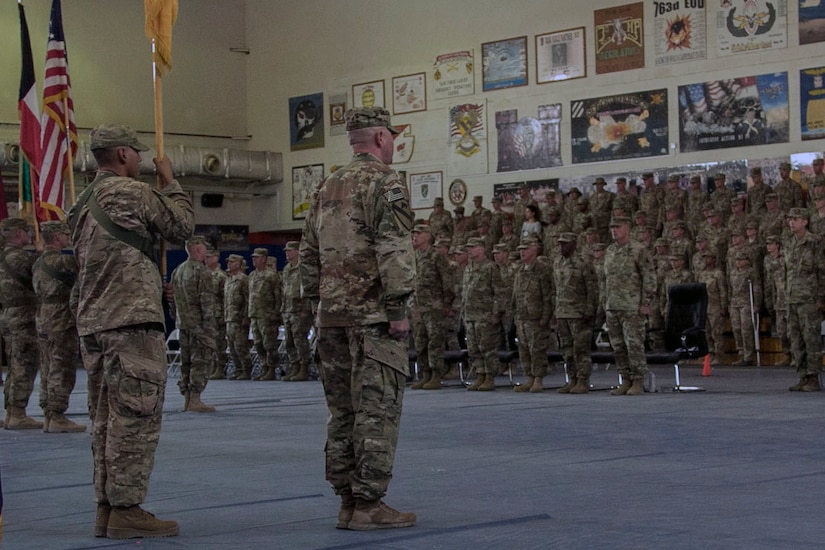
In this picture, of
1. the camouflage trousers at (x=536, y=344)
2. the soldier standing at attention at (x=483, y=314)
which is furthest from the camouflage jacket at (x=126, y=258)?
the soldier standing at attention at (x=483, y=314)

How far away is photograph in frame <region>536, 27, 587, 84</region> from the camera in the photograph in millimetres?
25531

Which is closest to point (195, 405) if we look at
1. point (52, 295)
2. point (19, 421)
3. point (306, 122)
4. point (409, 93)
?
point (19, 421)

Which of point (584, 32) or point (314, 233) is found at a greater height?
point (584, 32)

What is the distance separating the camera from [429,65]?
28.6 metres

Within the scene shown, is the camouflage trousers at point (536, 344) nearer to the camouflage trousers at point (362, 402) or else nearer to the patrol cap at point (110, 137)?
the camouflage trousers at point (362, 402)

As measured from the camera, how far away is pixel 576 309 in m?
13.0

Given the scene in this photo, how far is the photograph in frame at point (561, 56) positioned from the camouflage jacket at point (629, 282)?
13749 mm

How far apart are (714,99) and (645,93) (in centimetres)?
156

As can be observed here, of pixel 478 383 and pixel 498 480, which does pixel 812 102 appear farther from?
pixel 498 480

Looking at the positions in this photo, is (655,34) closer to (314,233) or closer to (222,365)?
(222,365)

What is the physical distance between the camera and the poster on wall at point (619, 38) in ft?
80.2

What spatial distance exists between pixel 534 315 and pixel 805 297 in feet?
9.86

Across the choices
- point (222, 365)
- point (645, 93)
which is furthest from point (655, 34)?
point (222, 365)

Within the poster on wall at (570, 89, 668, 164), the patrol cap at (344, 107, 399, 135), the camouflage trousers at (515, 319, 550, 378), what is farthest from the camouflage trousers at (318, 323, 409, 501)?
the poster on wall at (570, 89, 668, 164)
